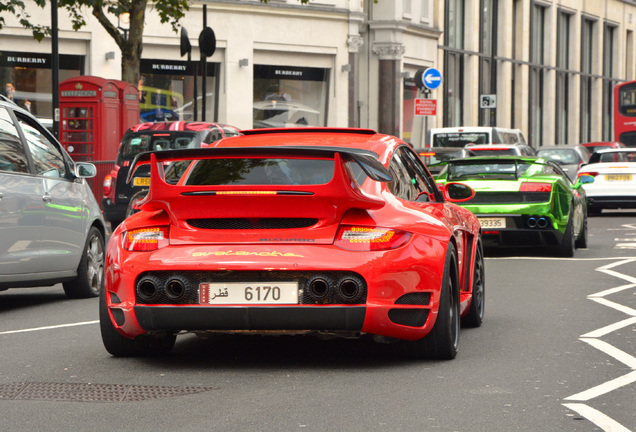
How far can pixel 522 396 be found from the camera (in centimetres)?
621

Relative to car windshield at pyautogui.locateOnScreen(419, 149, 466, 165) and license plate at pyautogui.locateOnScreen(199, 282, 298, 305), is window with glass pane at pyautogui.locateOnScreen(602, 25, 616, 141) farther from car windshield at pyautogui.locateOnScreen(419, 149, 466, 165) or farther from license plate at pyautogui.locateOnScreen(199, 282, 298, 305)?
license plate at pyautogui.locateOnScreen(199, 282, 298, 305)

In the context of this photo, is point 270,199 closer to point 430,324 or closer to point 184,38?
point 430,324

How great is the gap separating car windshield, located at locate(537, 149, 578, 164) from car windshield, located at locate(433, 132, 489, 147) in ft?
11.3

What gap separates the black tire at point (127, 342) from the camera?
725 centimetres

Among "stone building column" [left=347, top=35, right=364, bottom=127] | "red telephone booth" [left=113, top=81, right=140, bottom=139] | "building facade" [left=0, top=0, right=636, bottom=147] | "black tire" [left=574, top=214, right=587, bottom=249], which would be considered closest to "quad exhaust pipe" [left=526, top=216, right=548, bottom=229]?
"black tire" [left=574, top=214, right=587, bottom=249]

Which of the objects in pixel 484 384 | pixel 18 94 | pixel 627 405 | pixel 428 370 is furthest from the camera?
pixel 18 94

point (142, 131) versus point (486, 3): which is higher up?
point (486, 3)

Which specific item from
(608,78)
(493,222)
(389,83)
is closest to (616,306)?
(493,222)

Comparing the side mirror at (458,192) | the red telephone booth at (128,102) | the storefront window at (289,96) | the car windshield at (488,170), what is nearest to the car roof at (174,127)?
the red telephone booth at (128,102)

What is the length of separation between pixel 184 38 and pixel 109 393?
22.4m

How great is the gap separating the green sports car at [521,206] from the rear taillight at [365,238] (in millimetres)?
8779

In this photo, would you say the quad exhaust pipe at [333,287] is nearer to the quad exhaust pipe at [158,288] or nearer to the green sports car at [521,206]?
the quad exhaust pipe at [158,288]

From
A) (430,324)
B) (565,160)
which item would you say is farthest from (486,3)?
(430,324)

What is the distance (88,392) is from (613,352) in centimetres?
330
